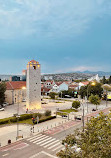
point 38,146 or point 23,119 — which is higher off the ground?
point 23,119

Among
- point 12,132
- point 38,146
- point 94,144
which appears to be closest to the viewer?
point 94,144

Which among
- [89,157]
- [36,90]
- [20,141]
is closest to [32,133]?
[20,141]

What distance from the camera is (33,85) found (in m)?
48.9

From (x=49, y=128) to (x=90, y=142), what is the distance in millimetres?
20279

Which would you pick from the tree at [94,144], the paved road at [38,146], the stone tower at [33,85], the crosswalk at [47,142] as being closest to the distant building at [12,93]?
the stone tower at [33,85]

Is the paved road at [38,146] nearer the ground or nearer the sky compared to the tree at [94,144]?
nearer the ground

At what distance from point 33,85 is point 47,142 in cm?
2803

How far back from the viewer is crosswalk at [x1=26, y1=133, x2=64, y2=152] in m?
21.1

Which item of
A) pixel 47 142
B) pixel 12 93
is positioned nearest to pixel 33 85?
pixel 12 93

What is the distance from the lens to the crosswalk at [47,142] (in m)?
21.1

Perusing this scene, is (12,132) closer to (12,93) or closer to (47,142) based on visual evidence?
(47,142)

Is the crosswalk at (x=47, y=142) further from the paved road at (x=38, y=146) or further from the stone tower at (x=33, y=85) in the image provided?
the stone tower at (x=33, y=85)

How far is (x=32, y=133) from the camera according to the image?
89.0 ft

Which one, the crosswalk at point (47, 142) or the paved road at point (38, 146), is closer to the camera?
the paved road at point (38, 146)
